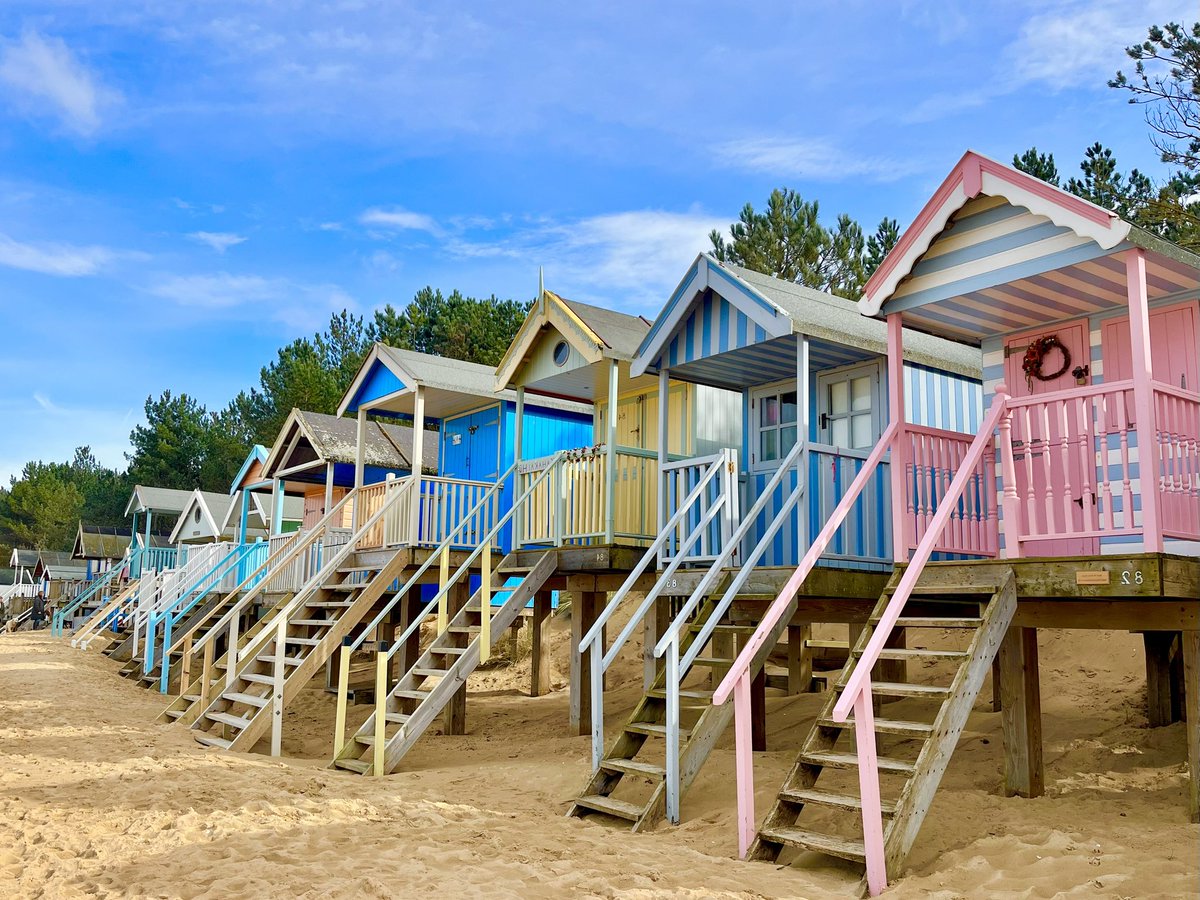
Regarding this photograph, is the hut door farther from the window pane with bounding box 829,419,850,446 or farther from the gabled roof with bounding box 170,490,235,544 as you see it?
the gabled roof with bounding box 170,490,235,544

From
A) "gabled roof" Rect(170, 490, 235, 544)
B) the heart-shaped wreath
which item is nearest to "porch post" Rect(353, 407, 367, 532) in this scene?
the heart-shaped wreath

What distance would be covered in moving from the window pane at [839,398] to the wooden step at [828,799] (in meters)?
5.68

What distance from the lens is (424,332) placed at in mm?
39594

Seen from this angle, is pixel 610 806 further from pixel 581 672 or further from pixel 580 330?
pixel 580 330

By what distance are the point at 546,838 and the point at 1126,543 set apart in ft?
17.7

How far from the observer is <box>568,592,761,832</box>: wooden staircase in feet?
24.4

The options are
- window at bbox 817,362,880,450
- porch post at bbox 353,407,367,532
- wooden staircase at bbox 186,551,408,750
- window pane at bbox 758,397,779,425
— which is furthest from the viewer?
porch post at bbox 353,407,367,532

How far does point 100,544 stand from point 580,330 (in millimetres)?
40004

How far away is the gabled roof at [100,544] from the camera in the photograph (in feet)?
148

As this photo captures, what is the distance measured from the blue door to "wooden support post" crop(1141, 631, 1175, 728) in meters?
9.70

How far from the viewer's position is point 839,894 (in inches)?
218

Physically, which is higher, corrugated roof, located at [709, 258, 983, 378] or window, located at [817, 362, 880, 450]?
corrugated roof, located at [709, 258, 983, 378]

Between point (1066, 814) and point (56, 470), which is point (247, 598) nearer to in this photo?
point (1066, 814)

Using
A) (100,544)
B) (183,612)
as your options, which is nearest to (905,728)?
(183,612)
